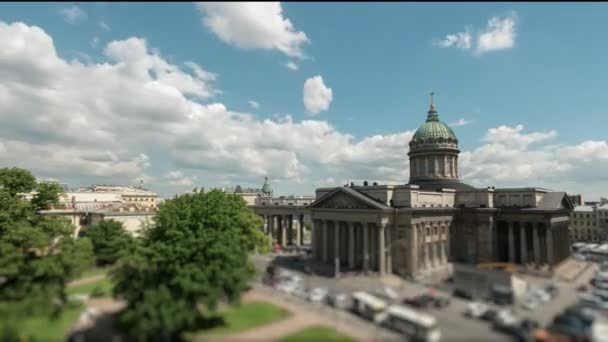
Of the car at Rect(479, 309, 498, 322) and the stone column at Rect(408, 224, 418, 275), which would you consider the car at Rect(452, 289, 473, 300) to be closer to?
the car at Rect(479, 309, 498, 322)

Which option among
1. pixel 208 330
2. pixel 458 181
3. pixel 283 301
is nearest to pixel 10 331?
pixel 208 330

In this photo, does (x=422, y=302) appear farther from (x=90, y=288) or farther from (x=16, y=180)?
(x=16, y=180)

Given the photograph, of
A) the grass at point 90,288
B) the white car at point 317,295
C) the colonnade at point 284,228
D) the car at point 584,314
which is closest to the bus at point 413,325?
the white car at point 317,295

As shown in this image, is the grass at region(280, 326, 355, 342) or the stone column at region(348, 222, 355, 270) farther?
the stone column at region(348, 222, 355, 270)

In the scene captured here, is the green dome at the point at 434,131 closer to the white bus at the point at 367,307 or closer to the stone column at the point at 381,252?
the stone column at the point at 381,252

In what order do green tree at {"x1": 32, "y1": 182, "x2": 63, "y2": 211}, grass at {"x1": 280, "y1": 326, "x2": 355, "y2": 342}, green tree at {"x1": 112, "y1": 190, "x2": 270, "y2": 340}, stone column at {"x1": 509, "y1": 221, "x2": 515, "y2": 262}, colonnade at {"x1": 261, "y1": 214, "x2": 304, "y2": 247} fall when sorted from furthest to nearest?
colonnade at {"x1": 261, "y1": 214, "x2": 304, "y2": 247}, green tree at {"x1": 32, "y1": 182, "x2": 63, "y2": 211}, stone column at {"x1": 509, "y1": 221, "x2": 515, "y2": 262}, grass at {"x1": 280, "y1": 326, "x2": 355, "y2": 342}, green tree at {"x1": 112, "y1": 190, "x2": 270, "y2": 340}

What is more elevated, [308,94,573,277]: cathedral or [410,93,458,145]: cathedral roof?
[410,93,458,145]: cathedral roof

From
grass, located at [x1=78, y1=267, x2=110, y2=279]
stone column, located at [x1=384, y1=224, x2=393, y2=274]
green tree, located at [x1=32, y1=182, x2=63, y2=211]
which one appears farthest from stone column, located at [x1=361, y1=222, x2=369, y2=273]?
green tree, located at [x1=32, y1=182, x2=63, y2=211]
